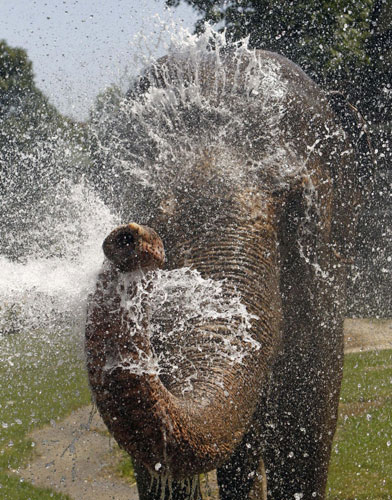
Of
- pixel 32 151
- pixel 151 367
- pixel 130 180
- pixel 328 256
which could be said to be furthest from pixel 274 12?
pixel 32 151

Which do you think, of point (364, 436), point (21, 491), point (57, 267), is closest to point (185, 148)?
point (57, 267)

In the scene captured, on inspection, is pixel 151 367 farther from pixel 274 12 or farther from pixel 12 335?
pixel 12 335

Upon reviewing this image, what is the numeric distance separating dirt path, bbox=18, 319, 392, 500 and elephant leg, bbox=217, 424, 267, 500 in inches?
41.0

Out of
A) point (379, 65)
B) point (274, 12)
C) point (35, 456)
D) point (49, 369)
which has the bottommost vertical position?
point (35, 456)

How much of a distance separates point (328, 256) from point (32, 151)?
12548mm

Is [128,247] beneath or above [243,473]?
above

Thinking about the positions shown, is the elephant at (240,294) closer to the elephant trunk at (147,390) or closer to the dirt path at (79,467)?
the elephant trunk at (147,390)

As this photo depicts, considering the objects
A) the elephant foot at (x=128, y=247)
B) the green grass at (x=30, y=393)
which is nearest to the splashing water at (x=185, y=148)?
the elephant foot at (x=128, y=247)

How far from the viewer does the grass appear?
5062 mm

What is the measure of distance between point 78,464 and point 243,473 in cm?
224

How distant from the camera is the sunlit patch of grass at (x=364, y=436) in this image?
493 cm

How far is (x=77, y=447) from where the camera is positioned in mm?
5875

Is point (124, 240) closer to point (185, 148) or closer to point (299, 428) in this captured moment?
point (185, 148)

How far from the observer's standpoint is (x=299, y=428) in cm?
373
